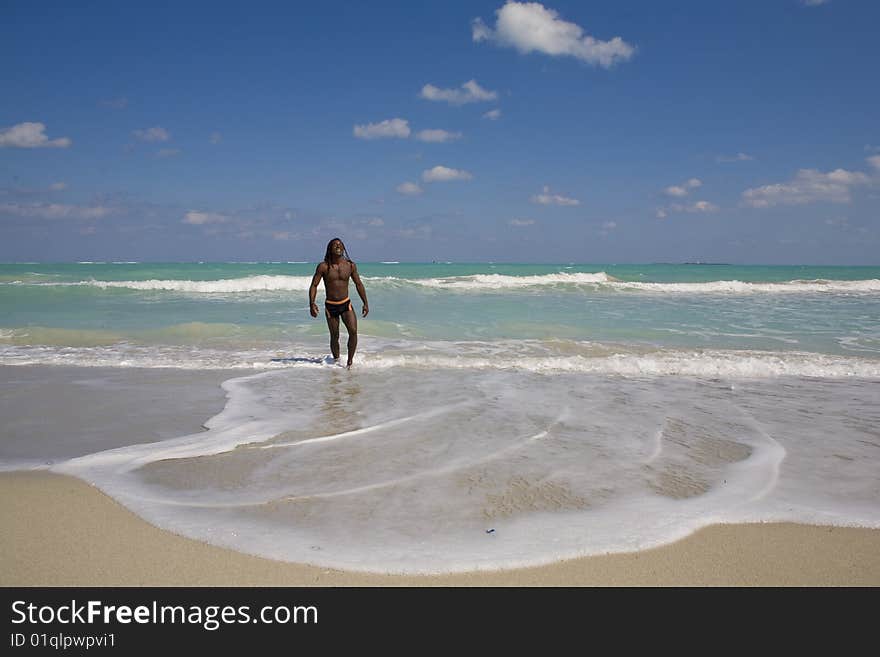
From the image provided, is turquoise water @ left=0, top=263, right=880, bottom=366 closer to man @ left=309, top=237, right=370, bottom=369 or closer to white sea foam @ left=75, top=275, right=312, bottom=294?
man @ left=309, top=237, right=370, bottom=369

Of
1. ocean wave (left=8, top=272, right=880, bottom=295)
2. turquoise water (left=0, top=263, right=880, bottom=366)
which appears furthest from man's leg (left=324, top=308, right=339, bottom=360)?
ocean wave (left=8, top=272, right=880, bottom=295)

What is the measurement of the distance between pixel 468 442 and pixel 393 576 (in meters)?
2.27

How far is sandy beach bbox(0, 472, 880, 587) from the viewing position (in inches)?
97.5

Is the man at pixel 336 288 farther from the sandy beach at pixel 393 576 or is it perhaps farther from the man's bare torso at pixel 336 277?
the sandy beach at pixel 393 576

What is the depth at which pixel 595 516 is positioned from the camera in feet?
10.6

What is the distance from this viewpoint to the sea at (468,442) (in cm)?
306

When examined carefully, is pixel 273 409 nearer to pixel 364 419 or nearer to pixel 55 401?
pixel 364 419

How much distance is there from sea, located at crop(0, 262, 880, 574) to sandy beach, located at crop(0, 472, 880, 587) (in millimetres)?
104

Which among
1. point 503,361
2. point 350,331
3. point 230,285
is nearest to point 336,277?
point 350,331

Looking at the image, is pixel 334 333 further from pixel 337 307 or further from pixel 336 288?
pixel 336 288
